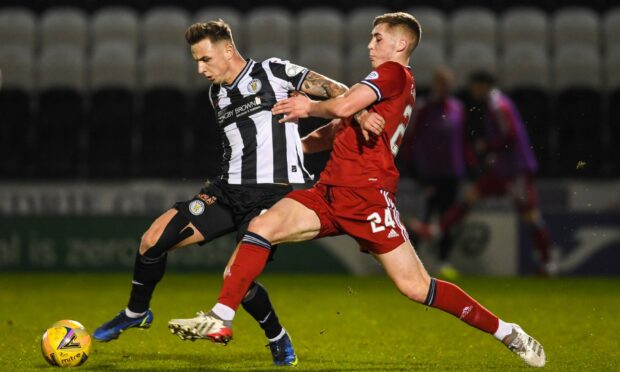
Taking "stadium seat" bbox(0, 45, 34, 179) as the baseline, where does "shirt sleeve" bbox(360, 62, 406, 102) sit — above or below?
above

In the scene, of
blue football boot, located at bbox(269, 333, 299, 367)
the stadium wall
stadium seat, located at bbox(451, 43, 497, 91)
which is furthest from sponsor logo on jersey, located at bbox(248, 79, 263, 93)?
stadium seat, located at bbox(451, 43, 497, 91)

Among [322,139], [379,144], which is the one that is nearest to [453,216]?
[322,139]

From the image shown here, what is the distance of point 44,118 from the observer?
41.8 feet

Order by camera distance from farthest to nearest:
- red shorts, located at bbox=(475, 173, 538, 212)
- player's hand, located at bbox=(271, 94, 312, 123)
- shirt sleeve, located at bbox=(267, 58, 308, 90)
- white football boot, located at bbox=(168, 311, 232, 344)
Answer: red shorts, located at bbox=(475, 173, 538, 212), shirt sleeve, located at bbox=(267, 58, 308, 90), player's hand, located at bbox=(271, 94, 312, 123), white football boot, located at bbox=(168, 311, 232, 344)

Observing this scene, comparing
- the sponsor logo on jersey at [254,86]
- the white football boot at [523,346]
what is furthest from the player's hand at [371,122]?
the white football boot at [523,346]

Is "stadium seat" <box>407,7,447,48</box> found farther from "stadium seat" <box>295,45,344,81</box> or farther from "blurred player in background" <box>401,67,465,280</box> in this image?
"blurred player in background" <box>401,67,465,280</box>

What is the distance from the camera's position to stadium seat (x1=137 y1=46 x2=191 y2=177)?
12.5 m

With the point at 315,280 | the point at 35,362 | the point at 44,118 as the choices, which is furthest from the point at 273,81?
the point at 44,118

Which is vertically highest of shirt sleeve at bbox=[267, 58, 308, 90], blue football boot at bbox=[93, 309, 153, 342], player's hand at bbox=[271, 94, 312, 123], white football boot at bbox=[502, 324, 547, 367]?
shirt sleeve at bbox=[267, 58, 308, 90]

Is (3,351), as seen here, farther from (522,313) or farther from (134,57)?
(134,57)

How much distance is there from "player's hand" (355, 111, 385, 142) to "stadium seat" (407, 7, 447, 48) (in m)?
8.82

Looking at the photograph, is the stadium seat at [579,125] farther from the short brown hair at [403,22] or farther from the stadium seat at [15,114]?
the short brown hair at [403,22]

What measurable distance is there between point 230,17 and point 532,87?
13.1 feet

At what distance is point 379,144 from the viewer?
210 inches
